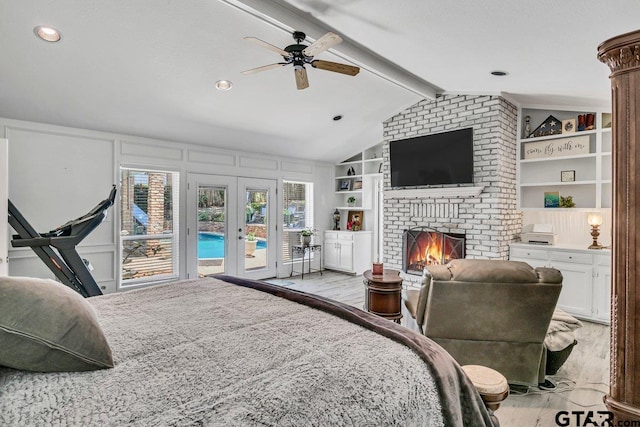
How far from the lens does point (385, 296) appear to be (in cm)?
299

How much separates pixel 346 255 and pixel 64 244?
469 centimetres

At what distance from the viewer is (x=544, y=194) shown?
482cm

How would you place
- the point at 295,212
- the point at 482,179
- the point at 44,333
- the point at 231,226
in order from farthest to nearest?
the point at 295,212 < the point at 231,226 < the point at 482,179 < the point at 44,333

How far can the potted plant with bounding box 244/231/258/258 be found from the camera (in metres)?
6.18

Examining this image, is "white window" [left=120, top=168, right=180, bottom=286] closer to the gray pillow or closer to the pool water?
the pool water

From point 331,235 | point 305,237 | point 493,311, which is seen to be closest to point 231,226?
point 305,237

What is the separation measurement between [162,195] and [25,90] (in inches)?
79.9

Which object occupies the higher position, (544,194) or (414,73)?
(414,73)

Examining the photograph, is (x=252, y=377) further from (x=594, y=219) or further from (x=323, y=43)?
(x=594, y=219)

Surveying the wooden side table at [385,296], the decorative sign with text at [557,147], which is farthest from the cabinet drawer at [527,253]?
the wooden side table at [385,296]

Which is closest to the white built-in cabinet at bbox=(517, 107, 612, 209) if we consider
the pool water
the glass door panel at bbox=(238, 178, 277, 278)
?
the glass door panel at bbox=(238, 178, 277, 278)

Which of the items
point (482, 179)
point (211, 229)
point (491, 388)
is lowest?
point (491, 388)

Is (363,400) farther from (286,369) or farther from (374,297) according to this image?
(374,297)

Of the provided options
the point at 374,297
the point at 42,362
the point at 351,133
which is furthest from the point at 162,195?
the point at 42,362
